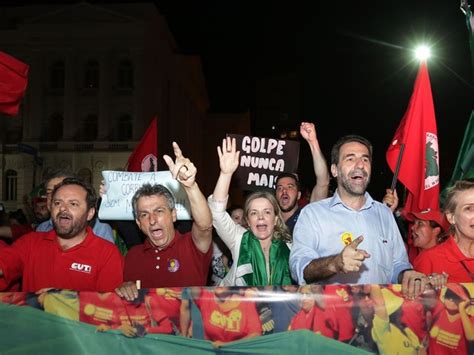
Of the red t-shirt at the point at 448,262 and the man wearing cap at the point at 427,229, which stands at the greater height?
the man wearing cap at the point at 427,229

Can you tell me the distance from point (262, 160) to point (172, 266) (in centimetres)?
249

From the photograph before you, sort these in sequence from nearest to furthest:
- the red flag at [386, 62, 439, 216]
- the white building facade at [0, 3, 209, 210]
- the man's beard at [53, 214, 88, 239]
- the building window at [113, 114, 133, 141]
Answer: the man's beard at [53, 214, 88, 239]
the red flag at [386, 62, 439, 216]
the white building facade at [0, 3, 209, 210]
the building window at [113, 114, 133, 141]

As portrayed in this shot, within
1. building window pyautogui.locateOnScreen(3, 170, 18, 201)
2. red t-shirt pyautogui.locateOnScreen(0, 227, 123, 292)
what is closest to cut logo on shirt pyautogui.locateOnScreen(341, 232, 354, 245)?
red t-shirt pyautogui.locateOnScreen(0, 227, 123, 292)

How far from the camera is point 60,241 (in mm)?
3734

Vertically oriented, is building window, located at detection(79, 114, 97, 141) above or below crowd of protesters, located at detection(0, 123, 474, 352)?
above

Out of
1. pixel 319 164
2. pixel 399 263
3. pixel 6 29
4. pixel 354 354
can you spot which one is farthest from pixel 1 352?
pixel 6 29

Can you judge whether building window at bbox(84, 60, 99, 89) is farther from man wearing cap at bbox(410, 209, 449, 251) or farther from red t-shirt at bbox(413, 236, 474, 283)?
red t-shirt at bbox(413, 236, 474, 283)

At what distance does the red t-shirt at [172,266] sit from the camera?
146 inches

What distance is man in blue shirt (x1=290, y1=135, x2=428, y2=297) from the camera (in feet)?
11.7

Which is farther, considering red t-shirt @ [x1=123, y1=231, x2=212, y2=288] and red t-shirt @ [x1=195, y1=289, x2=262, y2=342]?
red t-shirt @ [x1=123, y1=231, x2=212, y2=288]

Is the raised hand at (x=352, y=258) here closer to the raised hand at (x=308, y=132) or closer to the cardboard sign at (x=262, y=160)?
the raised hand at (x=308, y=132)

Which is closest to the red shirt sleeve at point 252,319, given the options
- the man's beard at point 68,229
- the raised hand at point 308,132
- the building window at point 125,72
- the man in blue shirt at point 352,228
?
the man in blue shirt at point 352,228

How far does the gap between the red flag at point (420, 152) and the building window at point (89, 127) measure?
39984 mm

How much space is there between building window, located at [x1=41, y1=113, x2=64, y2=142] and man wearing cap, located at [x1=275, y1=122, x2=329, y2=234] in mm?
39844
